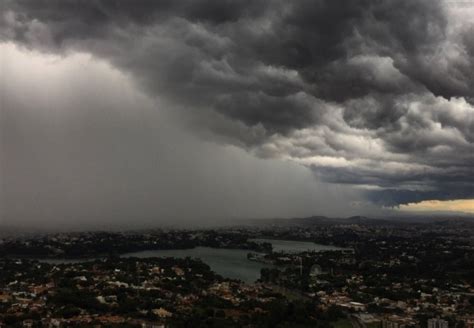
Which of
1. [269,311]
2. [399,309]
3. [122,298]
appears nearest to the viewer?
[269,311]

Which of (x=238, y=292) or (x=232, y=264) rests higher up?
(x=238, y=292)

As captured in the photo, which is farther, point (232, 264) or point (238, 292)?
point (232, 264)

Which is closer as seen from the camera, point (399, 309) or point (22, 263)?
point (399, 309)

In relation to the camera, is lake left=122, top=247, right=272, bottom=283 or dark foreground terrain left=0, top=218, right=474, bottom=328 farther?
lake left=122, top=247, right=272, bottom=283

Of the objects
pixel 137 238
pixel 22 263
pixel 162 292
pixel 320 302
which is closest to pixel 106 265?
pixel 22 263

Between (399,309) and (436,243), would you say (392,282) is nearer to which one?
(399,309)

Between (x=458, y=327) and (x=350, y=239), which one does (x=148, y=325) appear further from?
(x=350, y=239)

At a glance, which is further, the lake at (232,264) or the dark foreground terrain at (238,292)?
the lake at (232,264)

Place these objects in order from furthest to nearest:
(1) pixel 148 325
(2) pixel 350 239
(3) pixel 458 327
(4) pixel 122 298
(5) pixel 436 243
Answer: (2) pixel 350 239 < (5) pixel 436 243 < (4) pixel 122 298 < (3) pixel 458 327 < (1) pixel 148 325

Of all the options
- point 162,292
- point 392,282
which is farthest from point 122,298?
point 392,282
